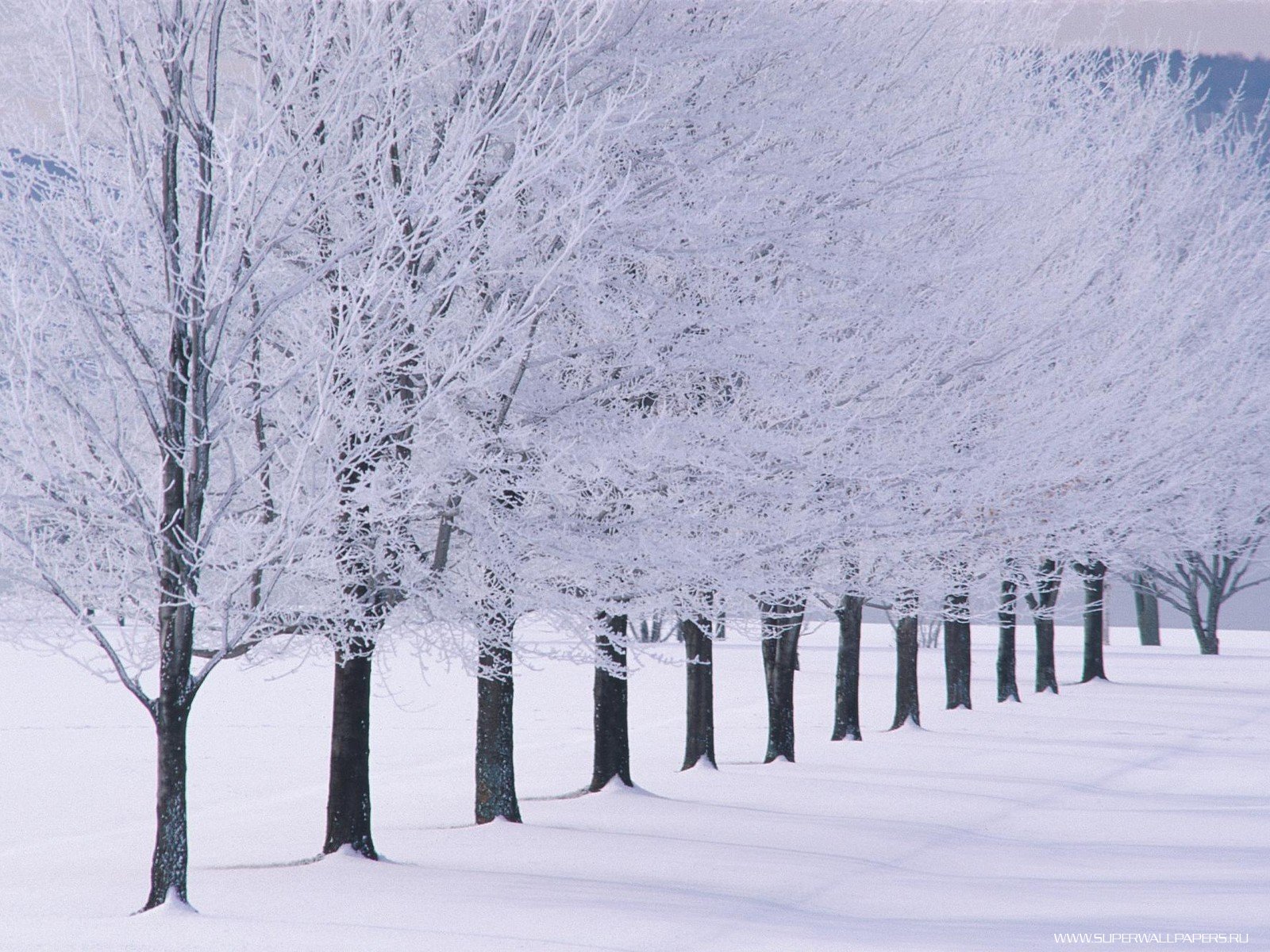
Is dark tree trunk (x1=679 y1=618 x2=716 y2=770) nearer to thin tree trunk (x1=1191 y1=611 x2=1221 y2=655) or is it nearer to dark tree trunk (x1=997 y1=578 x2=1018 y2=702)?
dark tree trunk (x1=997 y1=578 x2=1018 y2=702)

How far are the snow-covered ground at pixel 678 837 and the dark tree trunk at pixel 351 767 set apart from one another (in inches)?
10.8

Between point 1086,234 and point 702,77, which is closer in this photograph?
point 702,77

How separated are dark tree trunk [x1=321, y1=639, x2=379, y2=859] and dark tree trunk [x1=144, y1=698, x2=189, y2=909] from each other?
223 centimetres

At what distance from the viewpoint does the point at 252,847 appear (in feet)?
39.5

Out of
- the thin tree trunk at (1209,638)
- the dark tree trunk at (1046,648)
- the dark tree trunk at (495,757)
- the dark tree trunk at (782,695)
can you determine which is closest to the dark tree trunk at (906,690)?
the dark tree trunk at (782,695)

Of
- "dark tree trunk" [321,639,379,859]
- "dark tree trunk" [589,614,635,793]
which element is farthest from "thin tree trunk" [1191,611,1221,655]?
"dark tree trunk" [321,639,379,859]

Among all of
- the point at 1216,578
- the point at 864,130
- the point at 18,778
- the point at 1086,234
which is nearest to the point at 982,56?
the point at 1086,234

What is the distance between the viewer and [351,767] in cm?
1052

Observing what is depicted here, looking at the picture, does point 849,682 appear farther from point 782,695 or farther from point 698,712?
point 698,712

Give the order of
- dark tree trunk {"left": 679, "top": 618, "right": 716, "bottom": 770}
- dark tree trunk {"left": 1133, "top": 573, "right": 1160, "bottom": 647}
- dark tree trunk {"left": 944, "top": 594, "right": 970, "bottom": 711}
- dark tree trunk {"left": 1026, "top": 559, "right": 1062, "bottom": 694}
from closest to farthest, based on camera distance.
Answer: dark tree trunk {"left": 679, "top": 618, "right": 716, "bottom": 770}, dark tree trunk {"left": 944, "top": 594, "right": 970, "bottom": 711}, dark tree trunk {"left": 1026, "top": 559, "right": 1062, "bottom": 694}, dark tree trunk {"left": 1133, "top": 573, "right": 1160, "bottom": 647}

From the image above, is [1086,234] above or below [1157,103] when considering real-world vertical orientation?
below

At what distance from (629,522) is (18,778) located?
1058 cm

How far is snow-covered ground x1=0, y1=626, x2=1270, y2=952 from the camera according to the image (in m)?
8.18

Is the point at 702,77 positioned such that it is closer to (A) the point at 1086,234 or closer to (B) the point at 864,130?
(B) the point at 864,130
